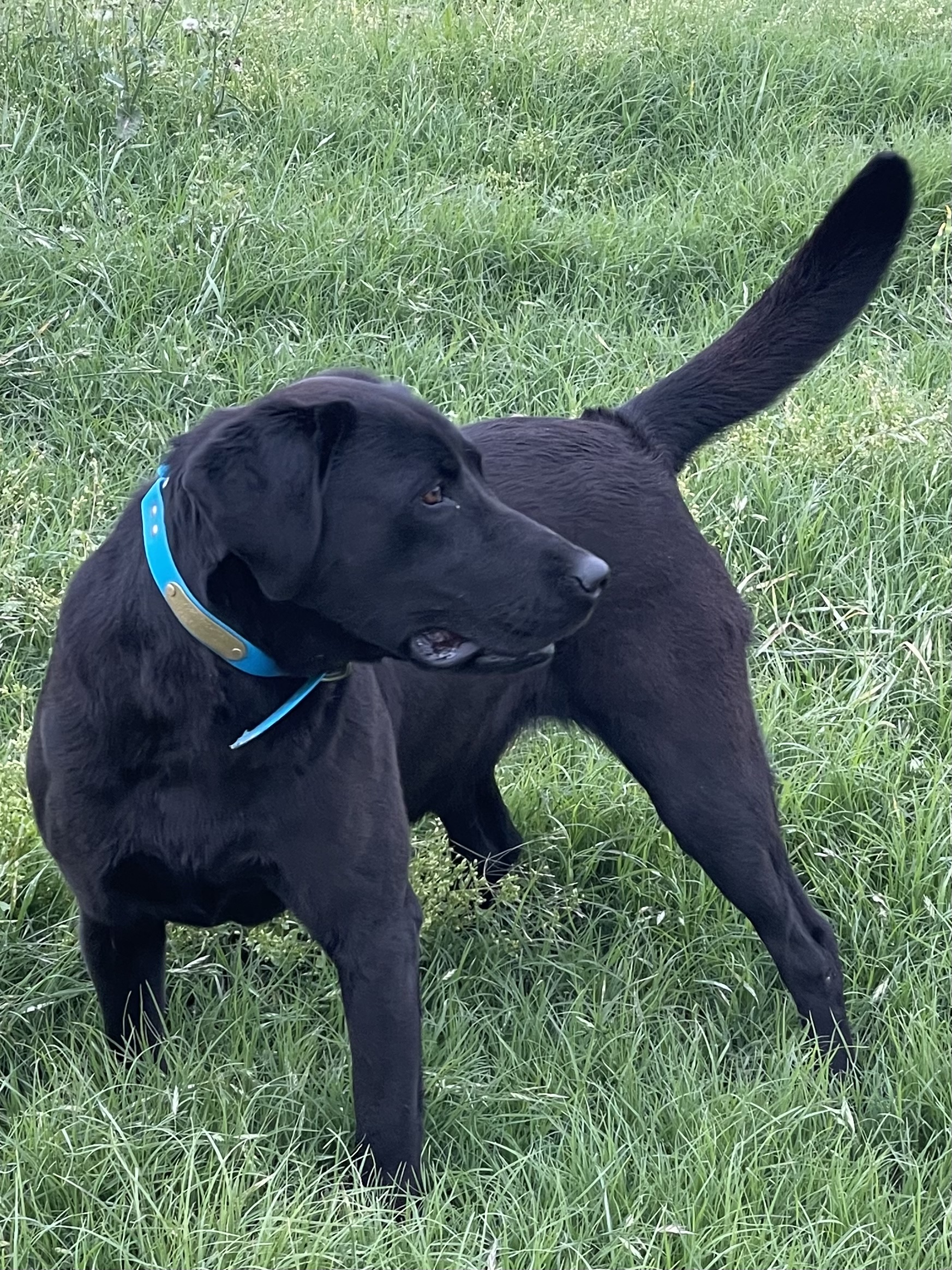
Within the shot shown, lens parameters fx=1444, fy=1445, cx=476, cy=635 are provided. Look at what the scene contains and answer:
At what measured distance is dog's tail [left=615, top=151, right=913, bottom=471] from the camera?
9.48ft

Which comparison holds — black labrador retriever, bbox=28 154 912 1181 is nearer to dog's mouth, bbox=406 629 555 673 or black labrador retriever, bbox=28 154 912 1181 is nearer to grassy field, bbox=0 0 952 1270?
dog's mouth, bbox=406 629 555 673

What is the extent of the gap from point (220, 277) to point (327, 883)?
3025 mm

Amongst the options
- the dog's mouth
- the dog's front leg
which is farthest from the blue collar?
the dog's front leg

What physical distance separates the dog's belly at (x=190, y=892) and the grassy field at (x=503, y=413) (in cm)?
33

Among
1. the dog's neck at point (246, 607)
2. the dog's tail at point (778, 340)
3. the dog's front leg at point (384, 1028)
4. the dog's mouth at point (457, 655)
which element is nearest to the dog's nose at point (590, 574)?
the dog's mouth at point (457, 655)

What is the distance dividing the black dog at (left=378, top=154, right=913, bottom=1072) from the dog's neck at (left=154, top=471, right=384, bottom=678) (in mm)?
380

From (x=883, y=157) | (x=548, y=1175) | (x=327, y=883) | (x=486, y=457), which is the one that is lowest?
(x=548, y=1175)

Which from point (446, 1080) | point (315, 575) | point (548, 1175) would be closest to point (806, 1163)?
point (548, 1175)

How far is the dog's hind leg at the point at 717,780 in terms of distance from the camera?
9.02ft

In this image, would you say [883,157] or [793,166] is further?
[793,166]

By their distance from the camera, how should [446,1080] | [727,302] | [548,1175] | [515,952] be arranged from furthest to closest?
1. [727,302]
2. [515,952]
3. [446,1080]
4. [548,1175]

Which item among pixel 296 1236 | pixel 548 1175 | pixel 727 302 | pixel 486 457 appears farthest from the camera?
pixel 727 302

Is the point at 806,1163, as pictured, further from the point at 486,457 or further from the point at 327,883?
the point at 486,457

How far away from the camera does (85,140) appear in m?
5.23
